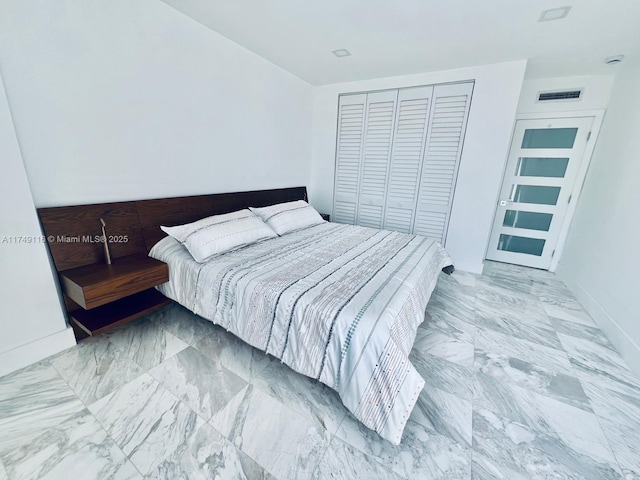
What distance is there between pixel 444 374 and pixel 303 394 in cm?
94

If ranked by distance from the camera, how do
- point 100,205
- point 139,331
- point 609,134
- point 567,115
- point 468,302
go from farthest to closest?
point 567,115 → point 609,134 → point 468,302 → point 139,331 → point 100,205

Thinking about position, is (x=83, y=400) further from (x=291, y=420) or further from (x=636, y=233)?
(x=636, y=233)

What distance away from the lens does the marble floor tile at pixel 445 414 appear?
1348 mm

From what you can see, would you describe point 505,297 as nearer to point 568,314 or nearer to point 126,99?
point 568,314

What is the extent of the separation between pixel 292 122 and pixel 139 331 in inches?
116

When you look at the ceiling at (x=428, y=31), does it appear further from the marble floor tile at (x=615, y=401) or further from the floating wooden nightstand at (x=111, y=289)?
the marble floor tile at (x=615, y=401)

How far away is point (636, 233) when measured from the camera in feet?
6.99

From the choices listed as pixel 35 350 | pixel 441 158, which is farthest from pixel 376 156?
pixel 35 350

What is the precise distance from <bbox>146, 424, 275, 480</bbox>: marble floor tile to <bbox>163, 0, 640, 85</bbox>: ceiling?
9.10ft

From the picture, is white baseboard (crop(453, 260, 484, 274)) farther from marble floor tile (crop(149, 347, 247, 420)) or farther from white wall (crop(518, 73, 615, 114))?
marble floor tile (crop(149, 347, 247, 420))

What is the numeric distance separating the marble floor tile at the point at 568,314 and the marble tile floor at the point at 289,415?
0.39 m

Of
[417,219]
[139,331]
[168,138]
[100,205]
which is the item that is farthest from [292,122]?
[139,331]

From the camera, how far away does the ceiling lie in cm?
191

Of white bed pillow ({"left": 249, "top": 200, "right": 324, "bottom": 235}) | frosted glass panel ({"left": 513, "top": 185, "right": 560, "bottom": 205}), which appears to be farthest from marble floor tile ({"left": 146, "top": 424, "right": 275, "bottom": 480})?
frosted glass panel ({"left": 513, "top": 185, "right": 560, "bottom": 205})
